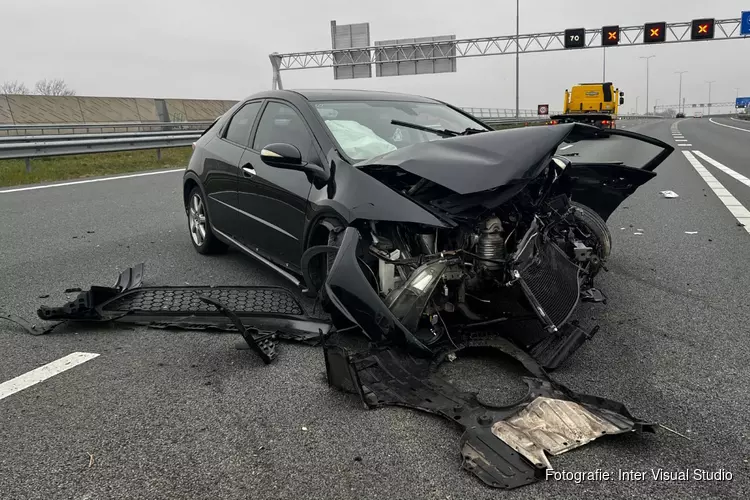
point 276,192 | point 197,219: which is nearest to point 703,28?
point 197,219

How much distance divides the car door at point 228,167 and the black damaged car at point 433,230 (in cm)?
70

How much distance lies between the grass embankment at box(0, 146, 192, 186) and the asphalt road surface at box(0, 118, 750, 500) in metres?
8.08

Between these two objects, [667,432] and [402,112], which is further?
[402,112]

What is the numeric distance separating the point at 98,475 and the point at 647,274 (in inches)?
172

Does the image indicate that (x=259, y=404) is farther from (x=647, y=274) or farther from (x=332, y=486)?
(x=647, y=274)

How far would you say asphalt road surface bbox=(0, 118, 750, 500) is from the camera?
222cm

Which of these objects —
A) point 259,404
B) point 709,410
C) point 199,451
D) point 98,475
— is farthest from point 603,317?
point 98,475

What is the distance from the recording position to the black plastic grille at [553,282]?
9.92 ft

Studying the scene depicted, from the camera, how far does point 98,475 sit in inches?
89.9

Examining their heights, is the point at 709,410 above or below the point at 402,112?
below

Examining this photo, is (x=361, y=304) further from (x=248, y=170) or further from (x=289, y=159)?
(x=248, y=170)

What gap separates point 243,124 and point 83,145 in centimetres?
968

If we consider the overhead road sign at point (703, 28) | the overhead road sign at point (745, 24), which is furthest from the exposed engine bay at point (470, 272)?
the overhead road sign at point (745, 24)

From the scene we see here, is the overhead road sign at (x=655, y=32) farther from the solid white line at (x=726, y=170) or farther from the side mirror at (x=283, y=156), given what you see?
the side mirror at (x=283, y=156)
